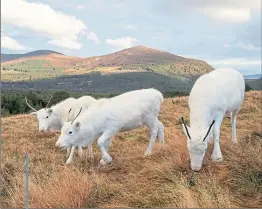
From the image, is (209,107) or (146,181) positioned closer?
(146,181)

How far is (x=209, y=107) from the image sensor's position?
9.29 metres

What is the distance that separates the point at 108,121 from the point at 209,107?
258cm

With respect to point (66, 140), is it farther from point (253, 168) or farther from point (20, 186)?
point (253, 168)

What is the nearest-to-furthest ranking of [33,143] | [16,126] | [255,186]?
1. [255,186]
2. [33,143]
3. [16,126]

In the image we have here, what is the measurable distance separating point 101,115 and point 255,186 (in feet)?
14.2

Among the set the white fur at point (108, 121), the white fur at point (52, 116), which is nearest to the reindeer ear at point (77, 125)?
the white fur at point (108, 121)

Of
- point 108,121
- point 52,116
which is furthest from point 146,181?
point 52,116

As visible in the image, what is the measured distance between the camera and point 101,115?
1030 centimetres

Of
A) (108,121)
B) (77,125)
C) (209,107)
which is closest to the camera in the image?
(209,107)

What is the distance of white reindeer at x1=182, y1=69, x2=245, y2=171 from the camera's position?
818 centimetres

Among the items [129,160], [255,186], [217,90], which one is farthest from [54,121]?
[255,186]

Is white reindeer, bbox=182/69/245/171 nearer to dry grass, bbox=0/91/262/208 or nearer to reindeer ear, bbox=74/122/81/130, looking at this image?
dry grass, bbox=0/91/262/208

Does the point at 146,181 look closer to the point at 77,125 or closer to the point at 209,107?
the point at 209,107

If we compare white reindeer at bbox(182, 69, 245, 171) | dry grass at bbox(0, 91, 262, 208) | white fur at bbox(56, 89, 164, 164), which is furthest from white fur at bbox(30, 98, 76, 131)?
white reindeer at bbox(182, 69, 245, 171)
